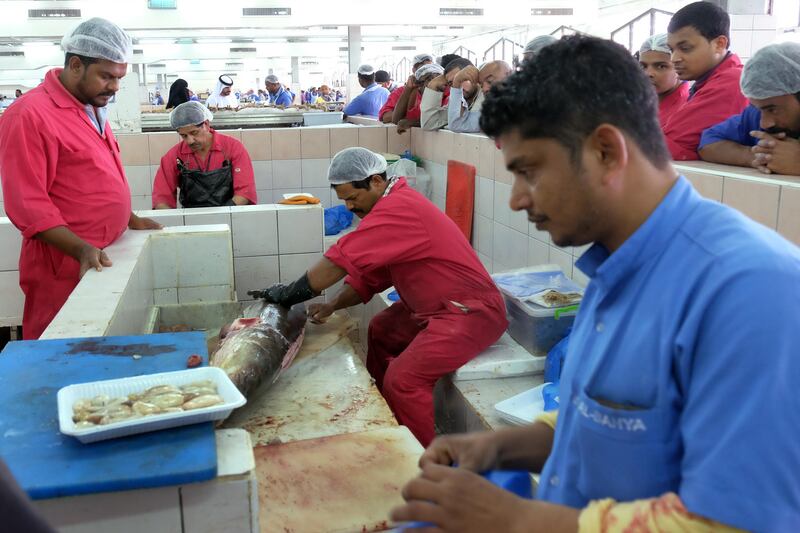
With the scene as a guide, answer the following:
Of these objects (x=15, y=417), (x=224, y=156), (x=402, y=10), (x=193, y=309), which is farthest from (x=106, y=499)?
(x=402, y=10)

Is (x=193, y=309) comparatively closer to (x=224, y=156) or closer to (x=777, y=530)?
(x=224, y=156)

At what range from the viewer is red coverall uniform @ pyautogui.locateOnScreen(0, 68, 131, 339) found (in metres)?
3.07

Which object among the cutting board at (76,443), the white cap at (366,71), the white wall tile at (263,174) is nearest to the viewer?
the cutting board at (76,443)

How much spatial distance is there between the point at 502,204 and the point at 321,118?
19.6 feet

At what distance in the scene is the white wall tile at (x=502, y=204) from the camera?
535 cm

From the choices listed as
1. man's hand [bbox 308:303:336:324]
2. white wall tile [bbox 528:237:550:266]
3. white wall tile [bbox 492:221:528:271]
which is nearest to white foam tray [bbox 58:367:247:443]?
man's hand [bbox 308:303:336:324]

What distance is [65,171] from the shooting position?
3.26m

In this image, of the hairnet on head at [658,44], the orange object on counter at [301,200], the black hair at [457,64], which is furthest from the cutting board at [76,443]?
the black hair at [457,64]

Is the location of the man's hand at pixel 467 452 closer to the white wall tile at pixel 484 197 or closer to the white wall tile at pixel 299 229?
the white wall tile at pixel 299 229

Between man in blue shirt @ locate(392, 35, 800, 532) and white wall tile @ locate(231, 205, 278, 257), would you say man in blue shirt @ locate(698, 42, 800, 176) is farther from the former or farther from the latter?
white wall tile @ locate(231, 205, 278, 257)

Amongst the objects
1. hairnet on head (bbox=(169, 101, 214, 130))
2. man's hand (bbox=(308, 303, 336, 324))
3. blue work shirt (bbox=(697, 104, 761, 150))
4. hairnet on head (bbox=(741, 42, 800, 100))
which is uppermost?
hairnet on head (bbox=(741, 42, 800, 100))

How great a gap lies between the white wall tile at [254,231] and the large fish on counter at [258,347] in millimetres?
952

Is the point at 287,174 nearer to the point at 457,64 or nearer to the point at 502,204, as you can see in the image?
the point at 457,64

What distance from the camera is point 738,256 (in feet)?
3.07
